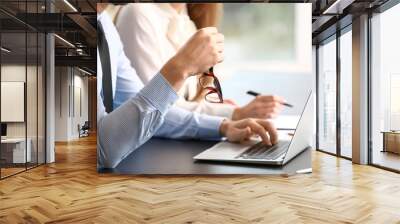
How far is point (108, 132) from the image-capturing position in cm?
627

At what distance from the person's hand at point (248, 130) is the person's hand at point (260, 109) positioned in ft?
0.27

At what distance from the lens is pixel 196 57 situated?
6.17 metres

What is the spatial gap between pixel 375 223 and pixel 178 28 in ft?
12.6

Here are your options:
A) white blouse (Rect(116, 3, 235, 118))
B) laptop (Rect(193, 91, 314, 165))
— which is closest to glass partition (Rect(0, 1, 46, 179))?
white blouse (Rect(116, 3, 235, 118))

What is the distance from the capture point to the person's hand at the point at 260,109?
6.25 metres

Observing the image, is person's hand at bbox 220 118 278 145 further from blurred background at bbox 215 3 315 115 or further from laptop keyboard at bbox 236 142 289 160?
blurred background at bbox 215 3 315 115

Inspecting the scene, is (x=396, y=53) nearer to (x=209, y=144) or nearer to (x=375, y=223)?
(x=209, y=144)

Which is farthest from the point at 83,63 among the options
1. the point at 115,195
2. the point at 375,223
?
the point at 375,223

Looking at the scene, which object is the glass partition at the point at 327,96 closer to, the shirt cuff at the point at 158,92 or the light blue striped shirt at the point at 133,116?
the light blue striped shirt at the point at 133,116

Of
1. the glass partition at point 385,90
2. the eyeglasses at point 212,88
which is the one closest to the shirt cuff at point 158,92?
the eyeglasses at point 212,88

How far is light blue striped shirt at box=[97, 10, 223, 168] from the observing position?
6082mm

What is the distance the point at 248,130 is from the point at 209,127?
0.58m

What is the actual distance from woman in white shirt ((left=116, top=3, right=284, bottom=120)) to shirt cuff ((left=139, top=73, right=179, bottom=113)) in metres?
0.14

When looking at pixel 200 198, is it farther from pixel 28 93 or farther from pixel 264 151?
pixel 28 93
